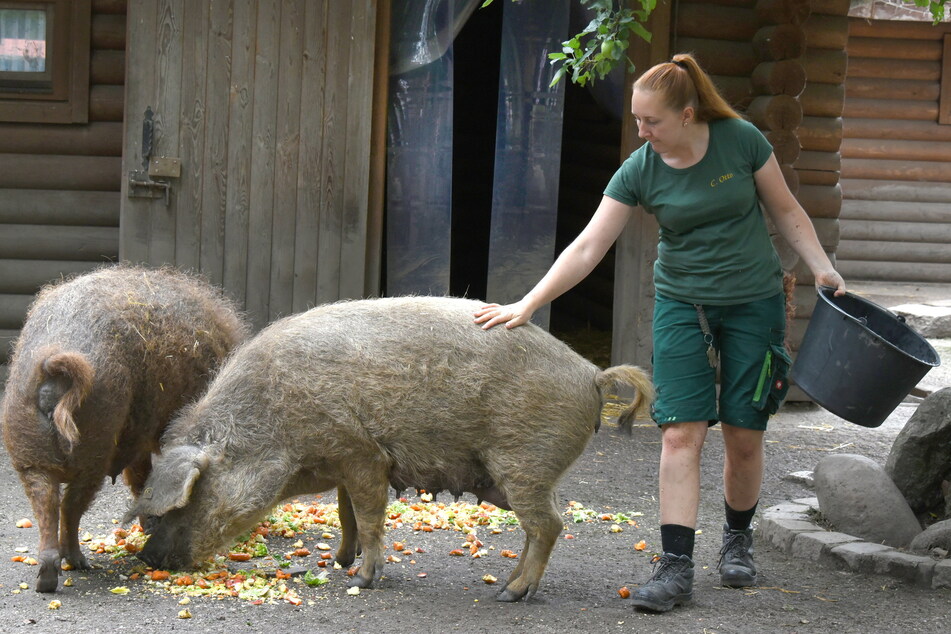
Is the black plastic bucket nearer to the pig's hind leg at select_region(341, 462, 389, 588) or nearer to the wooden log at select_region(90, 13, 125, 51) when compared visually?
the pig's hind leg at select_region(341, 462, 389, 588)

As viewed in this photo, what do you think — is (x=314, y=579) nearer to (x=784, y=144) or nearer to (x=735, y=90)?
(x=784, y=144)

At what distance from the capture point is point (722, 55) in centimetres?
777

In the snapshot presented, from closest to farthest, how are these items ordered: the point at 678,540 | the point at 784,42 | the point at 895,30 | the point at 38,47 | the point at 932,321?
the point at 678,540 < the point at 784,42 < the point at 38,47 < the point at 932,321 < the point at 895,30

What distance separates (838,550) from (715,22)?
4.30m

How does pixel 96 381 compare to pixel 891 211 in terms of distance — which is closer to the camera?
pixel 96 381

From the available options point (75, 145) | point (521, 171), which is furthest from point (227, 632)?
point (75, 145)

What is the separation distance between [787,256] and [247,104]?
3.85 metres

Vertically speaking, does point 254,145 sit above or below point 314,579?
above

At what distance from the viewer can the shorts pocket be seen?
4.17 m

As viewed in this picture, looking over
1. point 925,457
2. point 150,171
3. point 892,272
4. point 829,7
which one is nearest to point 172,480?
point 925,457

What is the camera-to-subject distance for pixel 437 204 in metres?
7.58

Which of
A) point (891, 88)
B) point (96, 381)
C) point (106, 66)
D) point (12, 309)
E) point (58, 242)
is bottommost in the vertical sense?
point (12, 309)

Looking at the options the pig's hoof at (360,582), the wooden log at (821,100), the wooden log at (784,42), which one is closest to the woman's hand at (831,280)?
the pig's hoof at (360,582)

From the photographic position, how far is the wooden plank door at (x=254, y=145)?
7109 mm
